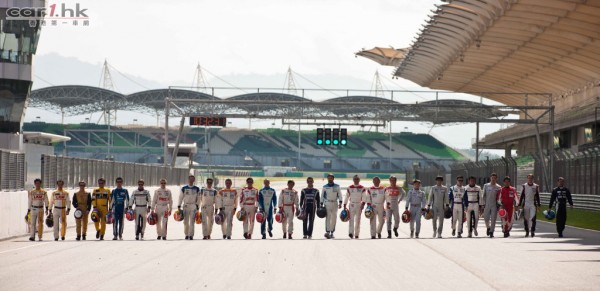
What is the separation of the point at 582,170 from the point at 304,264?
23.3m

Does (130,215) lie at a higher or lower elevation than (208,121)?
lower

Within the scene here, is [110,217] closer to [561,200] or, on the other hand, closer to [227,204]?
[227,204]

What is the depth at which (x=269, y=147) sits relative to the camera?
16000 cm

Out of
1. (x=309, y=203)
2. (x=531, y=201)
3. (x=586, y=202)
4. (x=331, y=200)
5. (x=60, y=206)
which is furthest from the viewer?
(x=586, y=202)

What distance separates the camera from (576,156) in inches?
1524

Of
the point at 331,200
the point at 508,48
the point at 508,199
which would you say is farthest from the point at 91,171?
the point at 508,48

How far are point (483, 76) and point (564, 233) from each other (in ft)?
145

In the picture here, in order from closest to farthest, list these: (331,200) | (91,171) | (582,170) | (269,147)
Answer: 1. (331,200)
2. (91,171)
3. (582,170)
4. (269,147)

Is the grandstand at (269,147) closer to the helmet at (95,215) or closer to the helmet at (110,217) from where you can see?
the helmet at (95,215)

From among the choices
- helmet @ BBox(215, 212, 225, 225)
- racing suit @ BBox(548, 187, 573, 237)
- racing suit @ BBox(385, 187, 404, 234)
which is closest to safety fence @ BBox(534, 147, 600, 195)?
racing suit @ BBox(548, 187, 573, 237)

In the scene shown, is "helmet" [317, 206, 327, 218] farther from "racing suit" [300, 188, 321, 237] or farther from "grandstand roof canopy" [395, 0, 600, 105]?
"grandstand roof canopy" [395, 0, 600, 105]

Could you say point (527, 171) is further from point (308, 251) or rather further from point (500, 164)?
point (308, 251)

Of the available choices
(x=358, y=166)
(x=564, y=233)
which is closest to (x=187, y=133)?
(x=358, y=166)

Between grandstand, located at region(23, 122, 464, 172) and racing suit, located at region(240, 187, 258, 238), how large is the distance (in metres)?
121
